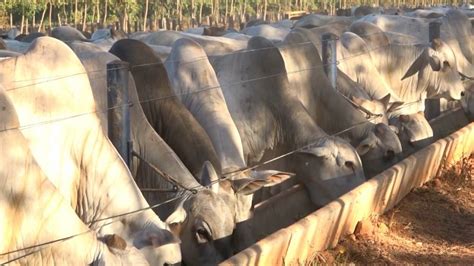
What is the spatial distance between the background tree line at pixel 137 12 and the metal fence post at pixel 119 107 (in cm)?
2082

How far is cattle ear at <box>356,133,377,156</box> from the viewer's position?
1036 centimetres

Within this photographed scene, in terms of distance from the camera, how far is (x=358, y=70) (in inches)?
517

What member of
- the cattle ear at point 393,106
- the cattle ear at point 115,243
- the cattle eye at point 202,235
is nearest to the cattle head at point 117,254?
the cattle ear at point 115,243

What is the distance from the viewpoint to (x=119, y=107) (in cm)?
728

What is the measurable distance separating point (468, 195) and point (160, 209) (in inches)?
167

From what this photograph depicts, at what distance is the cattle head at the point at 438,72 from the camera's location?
45.7 feet

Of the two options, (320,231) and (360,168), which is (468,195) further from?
(320,231)

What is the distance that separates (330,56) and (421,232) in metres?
2.96

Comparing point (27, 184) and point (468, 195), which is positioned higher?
point (27, 184)

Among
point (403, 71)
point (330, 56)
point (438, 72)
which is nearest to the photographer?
point (330, 56)

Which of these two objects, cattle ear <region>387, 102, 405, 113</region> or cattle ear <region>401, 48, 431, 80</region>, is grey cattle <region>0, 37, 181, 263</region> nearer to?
cattle ear <region>387, 102, 405, 113</region>

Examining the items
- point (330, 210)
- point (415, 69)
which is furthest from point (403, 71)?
point (330, 210)

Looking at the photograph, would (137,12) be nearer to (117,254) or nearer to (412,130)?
(412,130)

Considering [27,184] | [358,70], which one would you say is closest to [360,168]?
[358,70]
